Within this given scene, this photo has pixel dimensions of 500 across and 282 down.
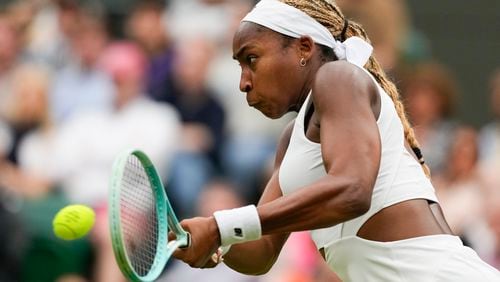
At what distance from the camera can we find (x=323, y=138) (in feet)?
15.1

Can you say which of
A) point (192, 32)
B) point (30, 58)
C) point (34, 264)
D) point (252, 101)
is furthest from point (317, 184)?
point (30, 58)

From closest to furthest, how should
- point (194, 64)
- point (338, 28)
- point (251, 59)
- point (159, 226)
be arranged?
point (159, 226) → point (251, 59) → point (338, 28) → point (194, 64)

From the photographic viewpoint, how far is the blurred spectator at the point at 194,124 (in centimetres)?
966

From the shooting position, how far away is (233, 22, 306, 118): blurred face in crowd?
493 cm

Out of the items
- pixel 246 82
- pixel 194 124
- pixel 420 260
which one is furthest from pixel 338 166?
pixel 194 124

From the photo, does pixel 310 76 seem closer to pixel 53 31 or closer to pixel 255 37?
pixel 255 37

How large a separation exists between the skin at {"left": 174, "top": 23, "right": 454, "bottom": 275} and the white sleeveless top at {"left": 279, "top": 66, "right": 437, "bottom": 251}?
0.03m

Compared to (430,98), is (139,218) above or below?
above

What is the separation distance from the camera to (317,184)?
449 cm

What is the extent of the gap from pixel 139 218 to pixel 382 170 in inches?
39.4

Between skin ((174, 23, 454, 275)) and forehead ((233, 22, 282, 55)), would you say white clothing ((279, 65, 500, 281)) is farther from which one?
forehead ((233, 22, 282, 55))

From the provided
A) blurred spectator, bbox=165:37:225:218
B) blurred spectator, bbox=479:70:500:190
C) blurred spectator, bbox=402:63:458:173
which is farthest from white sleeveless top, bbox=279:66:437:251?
blurred spectator, bbox=402:63:458:173

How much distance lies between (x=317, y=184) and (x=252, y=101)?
0.63m

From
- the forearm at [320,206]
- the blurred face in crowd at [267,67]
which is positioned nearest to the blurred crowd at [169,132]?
the blurred face in crowd at [267,67]
